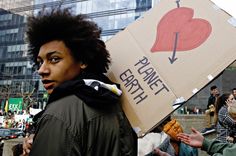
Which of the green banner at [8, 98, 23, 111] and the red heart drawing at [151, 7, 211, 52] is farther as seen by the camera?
the green banner at [8, 98, 23, 111]

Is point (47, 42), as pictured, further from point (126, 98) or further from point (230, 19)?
point (230, 19)

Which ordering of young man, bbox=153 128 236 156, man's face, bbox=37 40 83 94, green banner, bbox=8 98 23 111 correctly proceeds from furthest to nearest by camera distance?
green banner, bbox=8 98 23 111
young man, bbox=153 128 236 156
man's face, bbox=37 40 83 94

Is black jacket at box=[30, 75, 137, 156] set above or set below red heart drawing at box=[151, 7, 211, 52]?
below

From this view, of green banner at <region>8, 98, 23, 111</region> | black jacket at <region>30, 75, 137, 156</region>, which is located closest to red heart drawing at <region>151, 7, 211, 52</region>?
black jacket at <region>30, 75, 137, 156</region>

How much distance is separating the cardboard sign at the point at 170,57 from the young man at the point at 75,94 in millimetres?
119

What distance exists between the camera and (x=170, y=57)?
1.72m

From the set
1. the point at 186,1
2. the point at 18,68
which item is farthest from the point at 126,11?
the point at 186,1

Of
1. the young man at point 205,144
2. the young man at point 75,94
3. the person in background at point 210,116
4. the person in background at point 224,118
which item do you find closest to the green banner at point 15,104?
the person in background at point 210,116

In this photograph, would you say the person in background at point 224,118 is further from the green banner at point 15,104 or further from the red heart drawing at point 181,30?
the green banner at point 15,104

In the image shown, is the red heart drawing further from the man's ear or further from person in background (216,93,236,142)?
person in background (216,93,236,142)

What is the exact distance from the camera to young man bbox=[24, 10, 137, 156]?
1358 mm

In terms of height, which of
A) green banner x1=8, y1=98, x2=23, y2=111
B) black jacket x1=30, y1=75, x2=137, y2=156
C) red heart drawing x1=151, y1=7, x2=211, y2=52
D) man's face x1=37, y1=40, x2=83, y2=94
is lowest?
green banner x1=8, y1=98, x2=23, y2=111

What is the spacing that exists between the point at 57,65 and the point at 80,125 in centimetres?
38

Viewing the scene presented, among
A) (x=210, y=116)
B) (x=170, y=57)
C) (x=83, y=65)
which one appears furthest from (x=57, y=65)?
(x=210, y=116)
